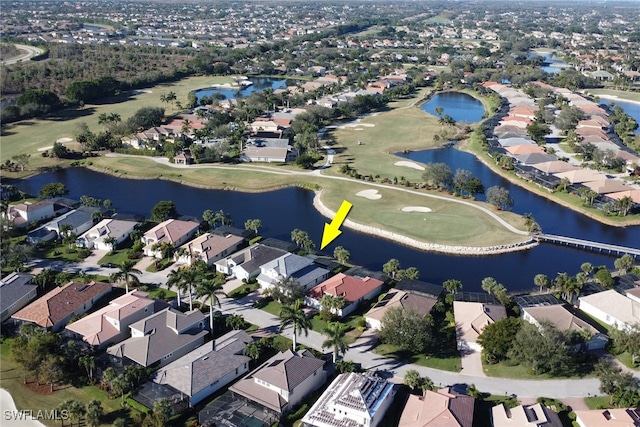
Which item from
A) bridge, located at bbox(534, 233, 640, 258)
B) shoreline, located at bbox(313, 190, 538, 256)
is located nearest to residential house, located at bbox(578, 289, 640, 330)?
shoreline, located at bbox(313, 190, 538, 256)

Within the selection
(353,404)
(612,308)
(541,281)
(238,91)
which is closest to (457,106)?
(238,91)

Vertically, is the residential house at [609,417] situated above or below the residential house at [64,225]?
above

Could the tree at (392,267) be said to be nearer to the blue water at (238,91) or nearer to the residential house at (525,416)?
the residential house at (525,416)

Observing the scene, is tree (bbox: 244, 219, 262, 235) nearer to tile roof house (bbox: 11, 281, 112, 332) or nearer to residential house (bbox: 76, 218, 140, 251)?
residential house (bbox: 76, 218, 140, 251)

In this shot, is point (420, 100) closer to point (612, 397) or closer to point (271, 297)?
point (271, 297)

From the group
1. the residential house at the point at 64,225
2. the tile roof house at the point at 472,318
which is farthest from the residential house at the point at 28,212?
the tile roof house at the point at 472,318

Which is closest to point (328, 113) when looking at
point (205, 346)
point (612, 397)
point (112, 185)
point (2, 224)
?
point (112, 185)

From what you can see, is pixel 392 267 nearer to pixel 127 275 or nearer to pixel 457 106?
pixel 127 275
